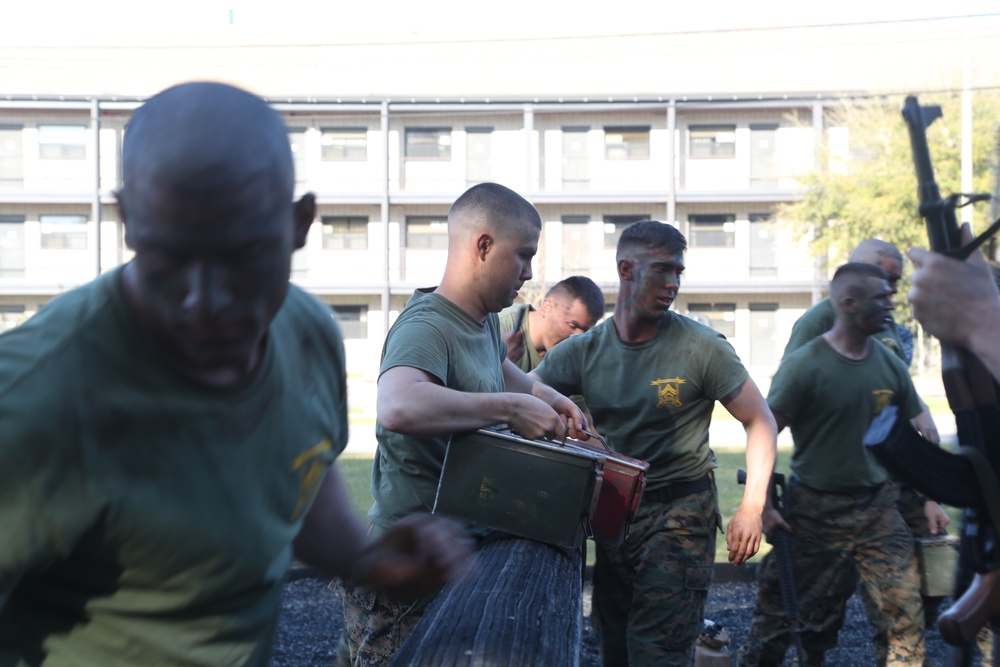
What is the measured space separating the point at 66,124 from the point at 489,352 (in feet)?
135

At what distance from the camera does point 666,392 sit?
5.30 meters

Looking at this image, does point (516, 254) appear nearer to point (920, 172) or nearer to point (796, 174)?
point (920, 172)

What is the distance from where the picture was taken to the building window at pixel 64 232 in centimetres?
4112

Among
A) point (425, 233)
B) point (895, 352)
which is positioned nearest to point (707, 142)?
point (425, 233)

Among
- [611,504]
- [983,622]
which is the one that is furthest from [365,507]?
[983,622]

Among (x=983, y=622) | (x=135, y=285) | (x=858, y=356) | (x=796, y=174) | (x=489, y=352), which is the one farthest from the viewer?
(x=796, y=174)

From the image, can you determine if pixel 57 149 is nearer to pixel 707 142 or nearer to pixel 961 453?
pixel 707 142

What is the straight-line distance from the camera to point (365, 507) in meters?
10.8

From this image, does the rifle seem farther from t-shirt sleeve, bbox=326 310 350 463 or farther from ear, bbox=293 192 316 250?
ear, bbox=293 192 316 250

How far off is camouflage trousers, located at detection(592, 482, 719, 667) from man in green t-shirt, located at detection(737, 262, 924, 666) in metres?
1.13

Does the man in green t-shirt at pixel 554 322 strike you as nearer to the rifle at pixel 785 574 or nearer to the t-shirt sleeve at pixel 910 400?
the rifle at pixel 785 574

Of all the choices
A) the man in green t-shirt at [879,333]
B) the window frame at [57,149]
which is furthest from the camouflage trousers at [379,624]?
the window frame at [57,149]

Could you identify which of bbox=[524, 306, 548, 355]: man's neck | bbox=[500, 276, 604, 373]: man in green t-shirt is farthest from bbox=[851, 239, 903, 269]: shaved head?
bbox=[524, 306, 548, 355]: man's neck

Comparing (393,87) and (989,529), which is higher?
(393,87)
